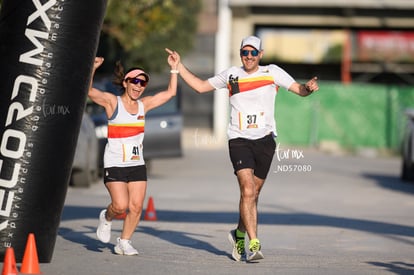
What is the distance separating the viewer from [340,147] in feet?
136

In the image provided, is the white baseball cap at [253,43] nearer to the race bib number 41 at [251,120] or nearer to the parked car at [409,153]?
the race bib number 41 at [251,120]

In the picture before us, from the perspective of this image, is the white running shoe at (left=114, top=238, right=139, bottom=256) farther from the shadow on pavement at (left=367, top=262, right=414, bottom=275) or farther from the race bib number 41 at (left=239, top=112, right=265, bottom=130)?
the shadow on pavement at (left=367, top=262, right=414, bottom=275)

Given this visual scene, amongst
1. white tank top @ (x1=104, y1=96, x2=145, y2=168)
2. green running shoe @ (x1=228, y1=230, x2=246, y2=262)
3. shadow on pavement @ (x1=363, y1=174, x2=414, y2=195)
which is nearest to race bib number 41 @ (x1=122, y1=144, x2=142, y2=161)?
white tank top @ (x1=104, y1=96, x2=145, y2=168)

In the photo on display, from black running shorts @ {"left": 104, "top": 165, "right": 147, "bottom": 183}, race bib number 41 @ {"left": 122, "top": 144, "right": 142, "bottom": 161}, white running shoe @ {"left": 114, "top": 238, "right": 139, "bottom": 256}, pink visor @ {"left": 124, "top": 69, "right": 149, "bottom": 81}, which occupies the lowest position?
white running shoe @ {"left": 114, "top": 238, "right": 139, "bottom": 256}

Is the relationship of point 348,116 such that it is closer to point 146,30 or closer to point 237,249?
point 146,30

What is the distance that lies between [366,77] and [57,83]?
40.8 metres

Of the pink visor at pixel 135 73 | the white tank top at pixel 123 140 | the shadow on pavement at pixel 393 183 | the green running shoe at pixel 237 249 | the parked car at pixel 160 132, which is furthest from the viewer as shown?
the shadow on pavement at pixel 393 183

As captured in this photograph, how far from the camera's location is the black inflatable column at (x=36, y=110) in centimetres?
941

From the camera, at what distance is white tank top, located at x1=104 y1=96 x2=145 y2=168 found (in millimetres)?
10617

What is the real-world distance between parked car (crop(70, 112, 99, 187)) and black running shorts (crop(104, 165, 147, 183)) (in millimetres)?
8400

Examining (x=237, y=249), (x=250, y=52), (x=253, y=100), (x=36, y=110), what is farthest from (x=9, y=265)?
(x=250, y=52)

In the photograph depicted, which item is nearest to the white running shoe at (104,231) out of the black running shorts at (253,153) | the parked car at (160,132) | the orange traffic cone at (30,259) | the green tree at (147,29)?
the black running shorts at (253,153)

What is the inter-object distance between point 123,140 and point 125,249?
104 centimetres

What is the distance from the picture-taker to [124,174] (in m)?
10.6
